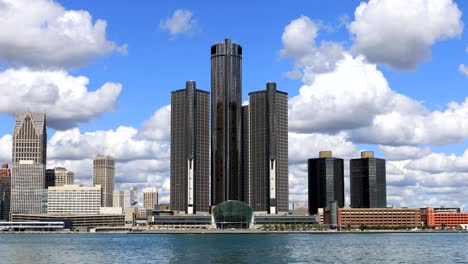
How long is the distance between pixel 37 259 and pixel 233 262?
139ft

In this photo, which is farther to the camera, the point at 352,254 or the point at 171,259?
the point at 352,254

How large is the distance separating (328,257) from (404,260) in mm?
16361

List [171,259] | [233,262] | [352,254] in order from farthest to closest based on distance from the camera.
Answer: [352,254] < [171,259] < [233,262]

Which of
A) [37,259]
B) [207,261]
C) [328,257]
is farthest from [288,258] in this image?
[37,259]

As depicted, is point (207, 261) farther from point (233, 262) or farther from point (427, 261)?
point (427, 261)

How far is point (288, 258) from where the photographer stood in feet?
482

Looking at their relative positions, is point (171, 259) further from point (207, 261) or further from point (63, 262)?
point (63, 262)

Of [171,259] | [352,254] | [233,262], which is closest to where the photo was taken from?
[233,262]

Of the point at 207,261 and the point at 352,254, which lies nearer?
the point at 207,261

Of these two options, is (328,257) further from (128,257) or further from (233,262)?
(128,257)

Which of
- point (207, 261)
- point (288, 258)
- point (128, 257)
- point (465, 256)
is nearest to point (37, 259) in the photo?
point (128, 257)

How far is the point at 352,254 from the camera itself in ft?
525

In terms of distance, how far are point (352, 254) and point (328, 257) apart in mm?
13043

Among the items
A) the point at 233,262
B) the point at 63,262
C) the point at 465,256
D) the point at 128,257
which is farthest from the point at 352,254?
the point at 63,262
